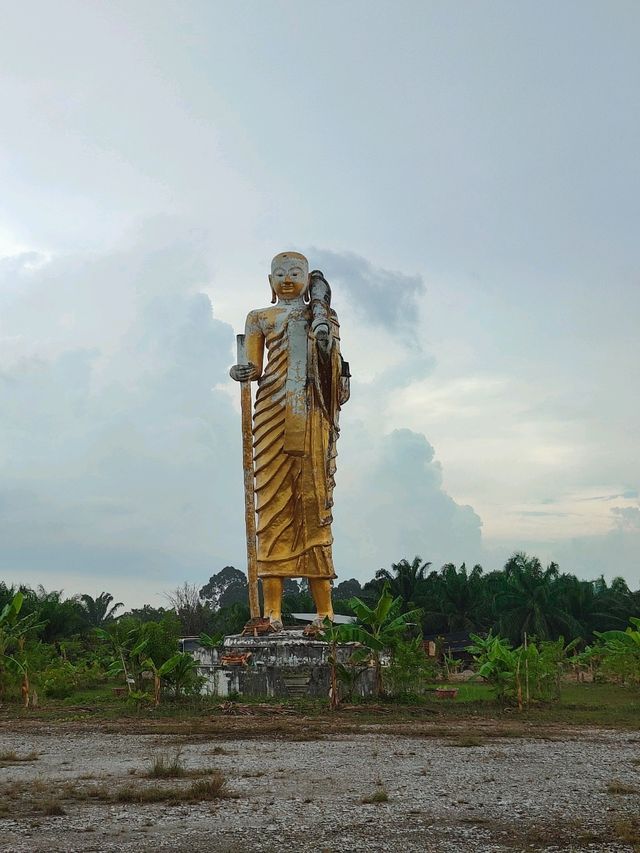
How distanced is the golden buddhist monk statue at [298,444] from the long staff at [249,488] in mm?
114

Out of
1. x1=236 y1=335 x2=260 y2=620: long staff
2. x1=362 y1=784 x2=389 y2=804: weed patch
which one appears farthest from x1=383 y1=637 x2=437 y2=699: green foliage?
x1=362 y1=784 x2=389 y2=804: weed patch

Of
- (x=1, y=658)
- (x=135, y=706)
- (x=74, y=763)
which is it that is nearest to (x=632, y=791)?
(x=74, y=763)

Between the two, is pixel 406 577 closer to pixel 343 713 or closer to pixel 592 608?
pixel 592 608

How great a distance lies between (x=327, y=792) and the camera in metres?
6.22

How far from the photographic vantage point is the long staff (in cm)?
1534

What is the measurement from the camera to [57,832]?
198 inches

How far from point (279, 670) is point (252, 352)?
5759 mm

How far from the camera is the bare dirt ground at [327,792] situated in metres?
4.90

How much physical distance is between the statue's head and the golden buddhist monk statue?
32 cm

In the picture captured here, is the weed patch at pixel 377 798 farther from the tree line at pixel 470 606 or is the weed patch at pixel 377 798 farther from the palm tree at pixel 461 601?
the palm tree at pixel 461 601

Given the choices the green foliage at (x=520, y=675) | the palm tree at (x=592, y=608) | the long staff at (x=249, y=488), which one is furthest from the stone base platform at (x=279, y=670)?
the palm tree at (x=592, y=608)

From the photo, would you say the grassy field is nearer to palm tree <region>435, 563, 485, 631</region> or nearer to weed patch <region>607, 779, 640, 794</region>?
weed patch <region>607, 779, 640, 794</region>

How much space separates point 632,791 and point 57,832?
402 centimetres

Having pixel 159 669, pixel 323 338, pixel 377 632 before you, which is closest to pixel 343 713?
pixel 377 632
